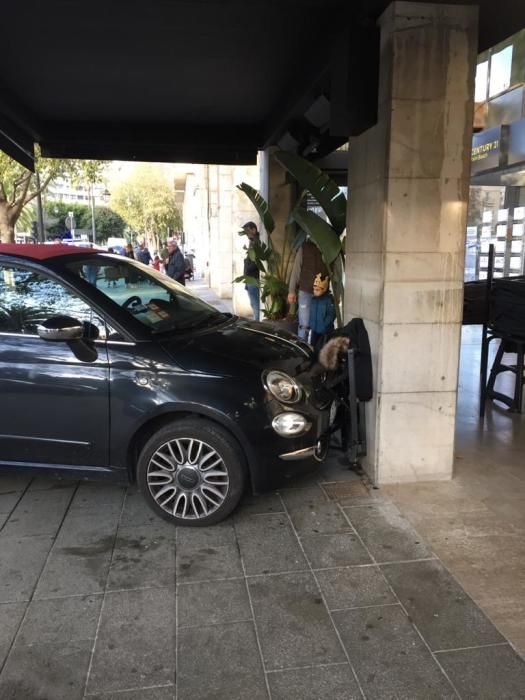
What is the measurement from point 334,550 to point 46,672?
5.76 ft

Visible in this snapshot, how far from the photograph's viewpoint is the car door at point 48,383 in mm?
3900

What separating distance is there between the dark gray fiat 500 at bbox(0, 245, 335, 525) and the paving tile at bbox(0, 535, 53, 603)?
1.71 ft

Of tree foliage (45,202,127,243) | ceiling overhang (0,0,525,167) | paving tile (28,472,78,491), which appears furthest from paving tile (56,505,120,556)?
tree foliage (45,202,127,243)

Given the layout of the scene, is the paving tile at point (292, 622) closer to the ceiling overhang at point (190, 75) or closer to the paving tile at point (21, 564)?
the paving tile at point (21, 564)

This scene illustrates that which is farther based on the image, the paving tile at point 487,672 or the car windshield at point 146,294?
the car windshield at point 146,294

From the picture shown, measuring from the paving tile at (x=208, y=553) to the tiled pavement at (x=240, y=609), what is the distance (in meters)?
0.01

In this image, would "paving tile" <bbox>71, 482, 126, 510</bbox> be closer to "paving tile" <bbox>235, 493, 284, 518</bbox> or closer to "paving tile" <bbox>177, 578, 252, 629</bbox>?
"paving tile" <bbox>235, 493, 284, 518</bbox>

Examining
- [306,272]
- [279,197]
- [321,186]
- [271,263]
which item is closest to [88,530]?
[321,186]

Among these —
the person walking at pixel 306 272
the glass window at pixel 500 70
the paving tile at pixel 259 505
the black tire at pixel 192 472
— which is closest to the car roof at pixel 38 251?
the black tire at pixel 192 472

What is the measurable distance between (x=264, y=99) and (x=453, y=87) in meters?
3.84

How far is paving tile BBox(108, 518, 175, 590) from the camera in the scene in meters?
3.36

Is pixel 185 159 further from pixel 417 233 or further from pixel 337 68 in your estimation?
pixel 417 233

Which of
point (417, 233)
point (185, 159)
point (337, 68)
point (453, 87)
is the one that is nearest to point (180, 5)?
point (337, 68)

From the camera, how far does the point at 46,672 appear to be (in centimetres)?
266
